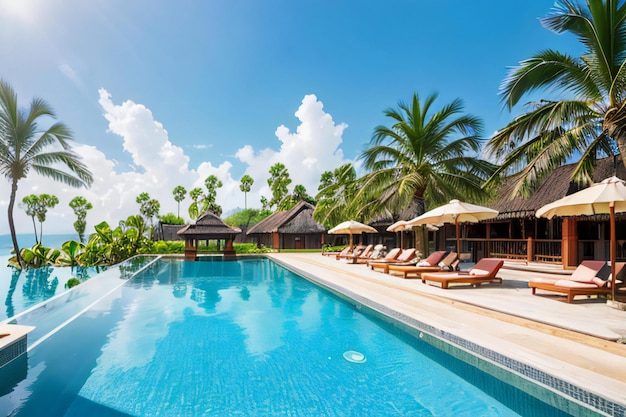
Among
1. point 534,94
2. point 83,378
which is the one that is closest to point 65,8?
point 83,378

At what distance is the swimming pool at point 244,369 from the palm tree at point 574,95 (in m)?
4.92

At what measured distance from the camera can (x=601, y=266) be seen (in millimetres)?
6145

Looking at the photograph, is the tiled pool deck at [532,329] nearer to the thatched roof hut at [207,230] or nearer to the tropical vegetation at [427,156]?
the tropical vegetation at [427,156]

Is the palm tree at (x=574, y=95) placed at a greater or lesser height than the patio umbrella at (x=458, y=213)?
greater

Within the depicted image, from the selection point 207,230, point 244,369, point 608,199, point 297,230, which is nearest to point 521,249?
point 608,199

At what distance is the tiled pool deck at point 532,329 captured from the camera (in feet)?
10.1

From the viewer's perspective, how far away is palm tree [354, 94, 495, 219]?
40.0ft

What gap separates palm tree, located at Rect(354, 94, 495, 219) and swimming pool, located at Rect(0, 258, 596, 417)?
6.51 meters

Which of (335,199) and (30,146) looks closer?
(30,146)

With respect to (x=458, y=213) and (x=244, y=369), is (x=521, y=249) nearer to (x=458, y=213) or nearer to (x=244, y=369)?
(x=458, y=213)

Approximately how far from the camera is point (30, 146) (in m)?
14.7

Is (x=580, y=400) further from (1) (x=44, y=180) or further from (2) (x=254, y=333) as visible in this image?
(1) (x=44, y=180)

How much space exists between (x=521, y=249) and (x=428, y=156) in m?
6.59

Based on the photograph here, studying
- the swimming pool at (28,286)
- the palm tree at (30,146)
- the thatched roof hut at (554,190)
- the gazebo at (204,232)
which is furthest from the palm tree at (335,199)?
the palm tree at (30,146)
